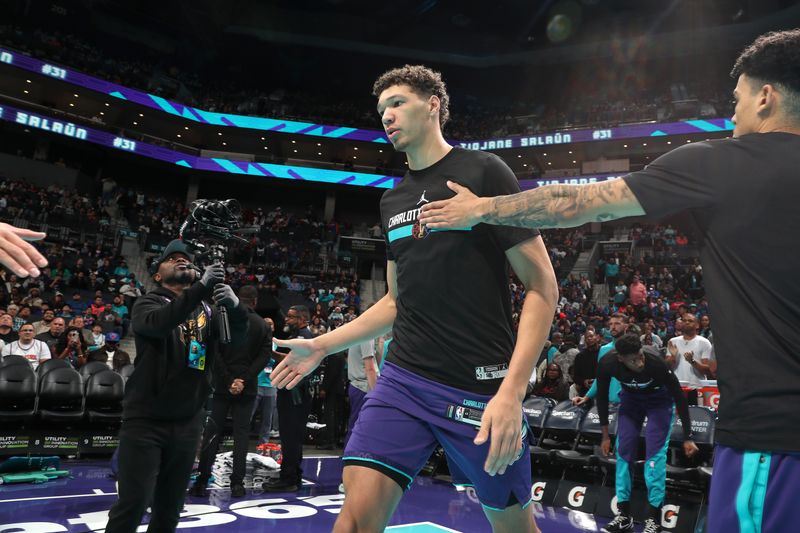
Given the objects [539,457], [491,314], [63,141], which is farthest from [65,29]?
[491,314]

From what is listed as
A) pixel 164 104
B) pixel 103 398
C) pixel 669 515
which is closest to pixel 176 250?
pixel 103 398

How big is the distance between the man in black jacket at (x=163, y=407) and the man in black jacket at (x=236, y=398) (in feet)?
8.01

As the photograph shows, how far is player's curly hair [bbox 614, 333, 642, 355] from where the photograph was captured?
524 cm

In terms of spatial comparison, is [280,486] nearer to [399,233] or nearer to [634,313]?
[399,233]

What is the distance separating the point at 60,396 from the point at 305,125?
86.9 ft

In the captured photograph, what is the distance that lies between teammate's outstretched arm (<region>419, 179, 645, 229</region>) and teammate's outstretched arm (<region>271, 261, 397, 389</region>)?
1.90 feet

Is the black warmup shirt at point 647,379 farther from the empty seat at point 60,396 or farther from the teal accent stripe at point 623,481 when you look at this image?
the empty seat at point 60,396

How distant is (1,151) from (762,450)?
3328cm

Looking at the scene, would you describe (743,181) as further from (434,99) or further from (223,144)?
(223,144)

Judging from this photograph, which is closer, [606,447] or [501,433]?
[501,433]

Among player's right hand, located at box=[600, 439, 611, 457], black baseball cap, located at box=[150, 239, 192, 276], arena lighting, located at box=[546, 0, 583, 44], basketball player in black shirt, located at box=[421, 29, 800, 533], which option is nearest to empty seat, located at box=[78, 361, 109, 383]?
black baseball cap, located at box=[150, 239, 192, 276]

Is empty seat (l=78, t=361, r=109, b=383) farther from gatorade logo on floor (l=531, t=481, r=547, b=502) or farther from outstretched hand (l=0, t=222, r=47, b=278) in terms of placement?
outstretched hand (l=0, t=222, r=47, b=278)

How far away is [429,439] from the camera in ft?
7.05

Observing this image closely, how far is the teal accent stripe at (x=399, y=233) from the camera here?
2375 millimetres
